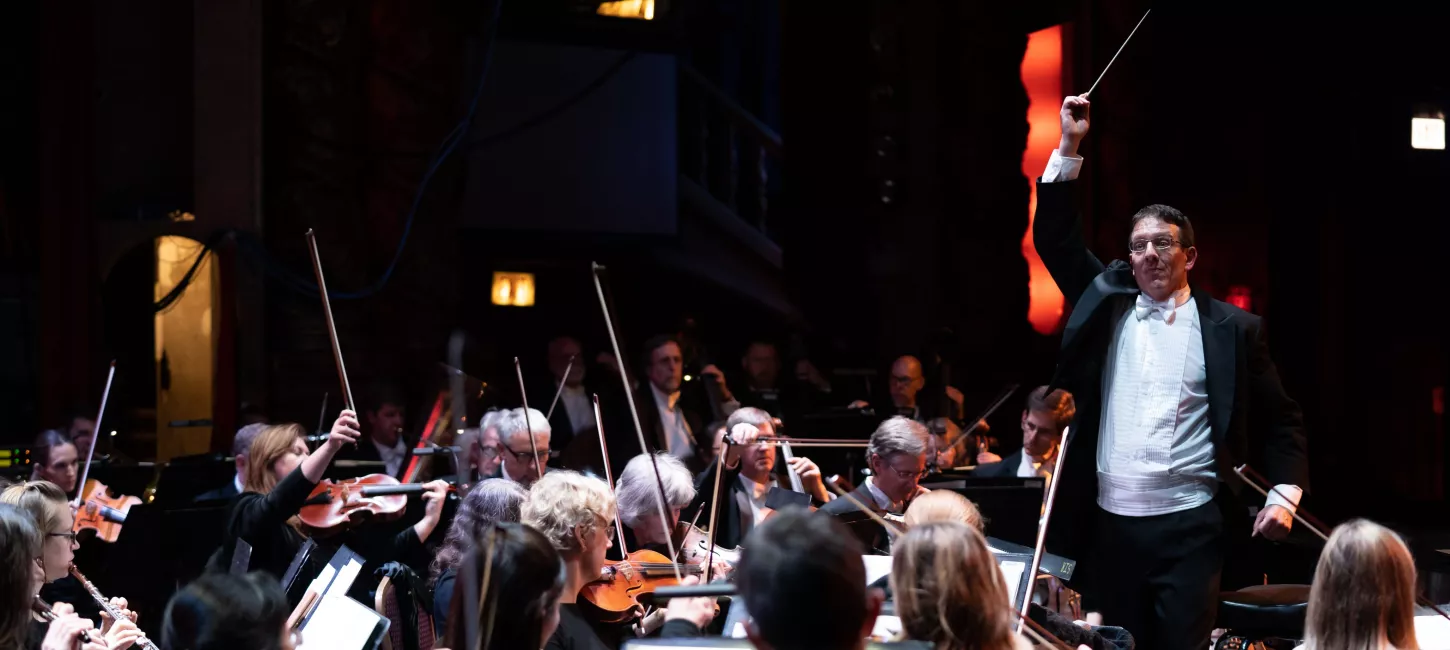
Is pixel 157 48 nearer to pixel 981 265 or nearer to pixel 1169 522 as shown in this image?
pixel 981 265

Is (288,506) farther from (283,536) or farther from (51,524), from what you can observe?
(51,524)

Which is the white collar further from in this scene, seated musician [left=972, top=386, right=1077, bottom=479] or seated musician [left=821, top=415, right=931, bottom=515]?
seated musician [left=821, top=415, right=931, bottom=515]

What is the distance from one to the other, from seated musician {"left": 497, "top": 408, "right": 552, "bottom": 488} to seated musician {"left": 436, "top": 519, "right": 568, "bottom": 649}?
2734 millimetres

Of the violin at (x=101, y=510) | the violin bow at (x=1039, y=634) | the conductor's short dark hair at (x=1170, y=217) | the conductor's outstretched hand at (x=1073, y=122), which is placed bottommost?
the violin at (x=101, y=510)

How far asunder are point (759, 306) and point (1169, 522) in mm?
7263

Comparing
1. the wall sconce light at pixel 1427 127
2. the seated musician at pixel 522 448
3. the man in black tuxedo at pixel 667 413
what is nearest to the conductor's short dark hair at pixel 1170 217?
the seated musician at pixel 522 448

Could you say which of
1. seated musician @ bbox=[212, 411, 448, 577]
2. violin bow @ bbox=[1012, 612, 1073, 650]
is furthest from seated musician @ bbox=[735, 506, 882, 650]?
seated musician @ bbox=[212, 411, 448, 577]

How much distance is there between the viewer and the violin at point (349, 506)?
5023 mm

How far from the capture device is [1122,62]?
910 centimetres

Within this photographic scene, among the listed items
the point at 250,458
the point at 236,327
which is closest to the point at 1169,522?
the point at 250,458

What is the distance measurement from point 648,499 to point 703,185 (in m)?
7.25

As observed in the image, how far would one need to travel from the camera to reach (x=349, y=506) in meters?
5.11

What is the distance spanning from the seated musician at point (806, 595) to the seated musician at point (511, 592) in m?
0.44

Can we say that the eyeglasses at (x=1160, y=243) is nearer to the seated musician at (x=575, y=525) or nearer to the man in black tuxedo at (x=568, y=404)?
the seated musician at (x=575, y=525)
